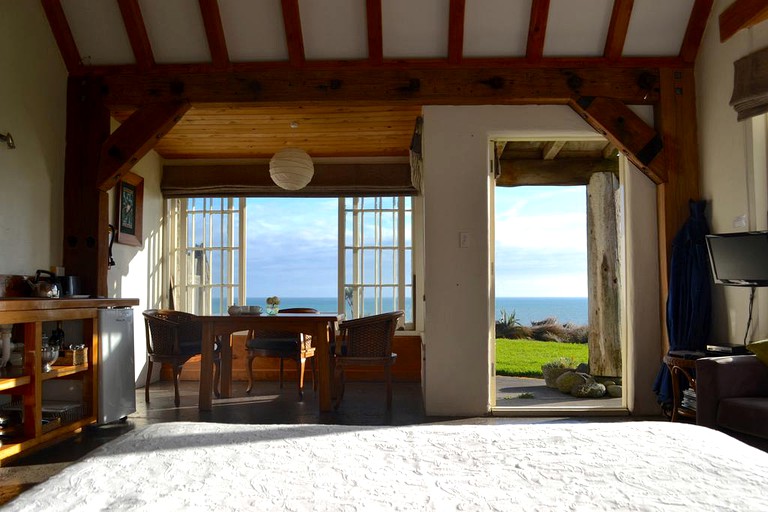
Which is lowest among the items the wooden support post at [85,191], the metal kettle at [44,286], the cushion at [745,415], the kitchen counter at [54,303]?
the cushion at [745,415]

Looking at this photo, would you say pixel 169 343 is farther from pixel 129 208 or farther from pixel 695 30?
pixel 695 30

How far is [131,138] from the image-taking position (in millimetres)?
4887

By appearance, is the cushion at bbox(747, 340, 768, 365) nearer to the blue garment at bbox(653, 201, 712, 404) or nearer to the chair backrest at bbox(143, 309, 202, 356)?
the blue garment at bbox(653, 201, 712, 404)

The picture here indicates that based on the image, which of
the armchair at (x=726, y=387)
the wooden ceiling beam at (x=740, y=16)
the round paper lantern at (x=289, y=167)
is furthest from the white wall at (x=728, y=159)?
the round paper lantern at (x=289, y=167)

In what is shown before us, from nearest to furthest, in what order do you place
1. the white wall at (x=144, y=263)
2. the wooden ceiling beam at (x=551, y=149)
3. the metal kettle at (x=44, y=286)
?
the metal kettle at (x=44, y=286)
the white wall at (x=144, y=263)
the wooden ceiling beam at (x=551, y=149)

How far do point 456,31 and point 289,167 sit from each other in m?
1.91

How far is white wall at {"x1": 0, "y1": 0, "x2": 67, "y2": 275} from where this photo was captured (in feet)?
13.7

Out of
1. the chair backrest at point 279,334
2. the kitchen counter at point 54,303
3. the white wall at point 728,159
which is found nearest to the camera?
the kitchen counter at point 54,303

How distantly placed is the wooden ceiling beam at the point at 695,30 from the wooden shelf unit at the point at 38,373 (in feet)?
15.4

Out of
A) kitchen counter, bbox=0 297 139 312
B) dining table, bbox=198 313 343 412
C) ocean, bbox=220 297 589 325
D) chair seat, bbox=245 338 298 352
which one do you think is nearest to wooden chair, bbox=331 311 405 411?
dining table, bbox=198 313 343 412

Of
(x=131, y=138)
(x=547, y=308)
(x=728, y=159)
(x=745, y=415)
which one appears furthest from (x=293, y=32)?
(x=547, y=308)

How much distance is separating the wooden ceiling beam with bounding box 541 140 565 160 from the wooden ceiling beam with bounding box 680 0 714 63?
6.02 feet

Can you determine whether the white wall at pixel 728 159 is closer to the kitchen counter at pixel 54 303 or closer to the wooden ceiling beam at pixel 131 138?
the wooden ceiling beam at pixel 131 138

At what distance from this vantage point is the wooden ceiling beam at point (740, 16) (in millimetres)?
3830
